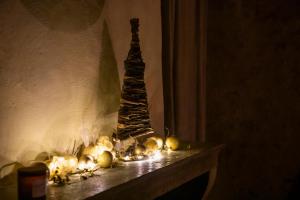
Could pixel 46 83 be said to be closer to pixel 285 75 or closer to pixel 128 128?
pixel 128 128

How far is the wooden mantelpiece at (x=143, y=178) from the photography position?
1.22 metres

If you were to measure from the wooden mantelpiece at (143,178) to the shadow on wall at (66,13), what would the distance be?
652 mm

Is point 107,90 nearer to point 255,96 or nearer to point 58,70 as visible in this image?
point 58,70

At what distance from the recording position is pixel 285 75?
9.98 feet

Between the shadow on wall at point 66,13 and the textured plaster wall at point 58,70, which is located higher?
the shadow on wall at point 66,13

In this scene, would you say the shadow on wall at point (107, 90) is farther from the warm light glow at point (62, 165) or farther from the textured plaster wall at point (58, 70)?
the warm light glow at point (62, 165)

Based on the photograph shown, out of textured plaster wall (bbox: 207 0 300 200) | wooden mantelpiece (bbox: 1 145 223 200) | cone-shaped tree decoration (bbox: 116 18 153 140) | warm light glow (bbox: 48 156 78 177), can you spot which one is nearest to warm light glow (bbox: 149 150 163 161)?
wooden mantelpiece (bbox: 1 145 223 200)

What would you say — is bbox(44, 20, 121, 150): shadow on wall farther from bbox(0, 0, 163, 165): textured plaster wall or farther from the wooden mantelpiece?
the wooden mantelpiece

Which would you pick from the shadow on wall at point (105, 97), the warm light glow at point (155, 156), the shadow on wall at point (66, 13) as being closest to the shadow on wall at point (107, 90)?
the shadow on wall at point (105, 97)

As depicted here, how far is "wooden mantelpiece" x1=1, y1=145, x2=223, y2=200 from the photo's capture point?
3.99ft

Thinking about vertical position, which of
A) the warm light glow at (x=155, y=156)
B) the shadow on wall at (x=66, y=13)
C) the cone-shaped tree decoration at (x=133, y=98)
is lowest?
the warm light glow at (x=155, y=156)

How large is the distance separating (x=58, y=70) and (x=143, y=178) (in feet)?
1.95

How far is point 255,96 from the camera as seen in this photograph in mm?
3172

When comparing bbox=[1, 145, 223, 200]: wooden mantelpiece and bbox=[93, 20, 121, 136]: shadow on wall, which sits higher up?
bbox=[93, 20, 121, 136]: shadow on wall
